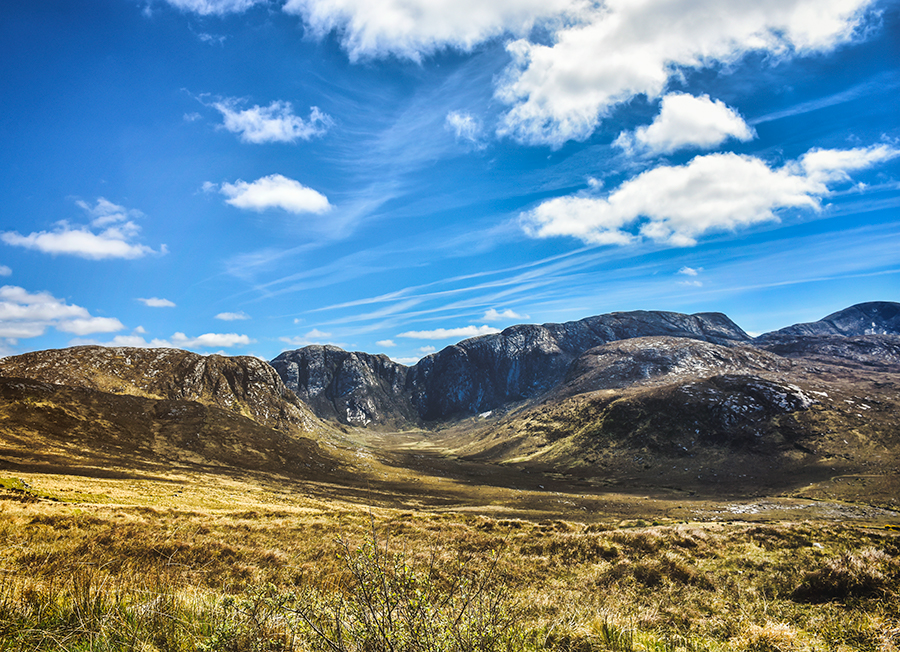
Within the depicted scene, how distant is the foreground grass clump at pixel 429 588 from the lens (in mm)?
4215

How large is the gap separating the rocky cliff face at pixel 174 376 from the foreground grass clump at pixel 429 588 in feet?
397

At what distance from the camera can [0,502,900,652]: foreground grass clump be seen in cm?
421

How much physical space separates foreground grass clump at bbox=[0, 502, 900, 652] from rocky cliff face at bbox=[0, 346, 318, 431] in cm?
12108

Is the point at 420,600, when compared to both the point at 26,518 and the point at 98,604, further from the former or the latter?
the point at 26,518

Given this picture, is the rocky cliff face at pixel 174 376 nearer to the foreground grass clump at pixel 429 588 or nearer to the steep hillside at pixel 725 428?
the steep hillside at pixel 725 428

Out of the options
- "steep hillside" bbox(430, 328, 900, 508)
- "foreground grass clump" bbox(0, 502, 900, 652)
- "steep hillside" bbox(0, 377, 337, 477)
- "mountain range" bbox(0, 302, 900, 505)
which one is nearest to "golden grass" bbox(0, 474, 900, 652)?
"foreground grass clump" bbox(0, 502, 900, 652)

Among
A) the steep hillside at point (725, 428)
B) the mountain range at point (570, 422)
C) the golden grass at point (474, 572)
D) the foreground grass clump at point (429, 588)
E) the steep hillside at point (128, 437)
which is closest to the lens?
the foreground grass clump at point (429, 588)

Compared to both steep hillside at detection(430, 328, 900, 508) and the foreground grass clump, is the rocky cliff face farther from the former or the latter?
the foreground grass clump

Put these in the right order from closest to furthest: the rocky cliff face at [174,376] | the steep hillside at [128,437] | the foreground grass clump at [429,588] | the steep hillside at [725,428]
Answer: the foreground grass clump at [429,588] → the steep hillside at [128,437] → the steep hillside at [725,428] → the rocky cliff face at [174,376]

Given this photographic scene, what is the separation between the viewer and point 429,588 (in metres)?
4.71

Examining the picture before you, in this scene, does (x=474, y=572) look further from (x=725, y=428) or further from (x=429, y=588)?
(x=725, y=428)

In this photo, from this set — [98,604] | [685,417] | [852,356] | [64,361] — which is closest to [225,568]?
[98,604]

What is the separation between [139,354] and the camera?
131m

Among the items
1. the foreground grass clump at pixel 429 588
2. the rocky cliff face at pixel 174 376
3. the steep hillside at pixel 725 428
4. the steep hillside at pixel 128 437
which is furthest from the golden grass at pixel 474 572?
the rocky cliff face at pixel 174 376
